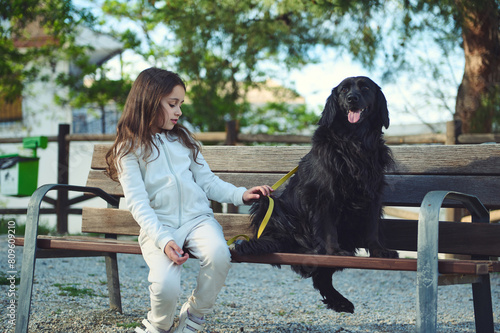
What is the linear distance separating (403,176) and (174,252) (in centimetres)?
137

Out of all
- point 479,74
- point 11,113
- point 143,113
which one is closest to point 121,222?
point 143,113

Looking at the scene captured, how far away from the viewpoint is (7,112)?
15.7 metres

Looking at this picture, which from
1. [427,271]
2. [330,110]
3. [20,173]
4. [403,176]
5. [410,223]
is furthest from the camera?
[20,173]

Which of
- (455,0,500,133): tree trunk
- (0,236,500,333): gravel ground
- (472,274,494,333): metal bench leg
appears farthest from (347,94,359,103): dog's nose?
(455,0,500,133): tree trunk

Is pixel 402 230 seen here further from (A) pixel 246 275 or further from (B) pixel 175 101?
(A) pixel 246 275

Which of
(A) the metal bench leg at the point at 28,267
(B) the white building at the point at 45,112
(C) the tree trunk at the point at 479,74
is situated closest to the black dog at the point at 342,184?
(A) the metal bench leg at the point at 28,267

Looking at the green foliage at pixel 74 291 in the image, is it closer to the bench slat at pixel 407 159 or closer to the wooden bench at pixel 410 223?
the wooden bench at pixel 410 223

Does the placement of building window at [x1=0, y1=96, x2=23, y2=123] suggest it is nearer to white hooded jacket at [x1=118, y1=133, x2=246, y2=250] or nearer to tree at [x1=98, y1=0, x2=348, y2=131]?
tree at [x1=98, y1=0, x2=348, y2=131]

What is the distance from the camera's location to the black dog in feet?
8.08

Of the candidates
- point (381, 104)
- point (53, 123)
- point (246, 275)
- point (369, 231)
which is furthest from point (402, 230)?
point (53, 123)

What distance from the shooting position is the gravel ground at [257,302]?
10.2ft

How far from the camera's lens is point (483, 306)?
2316mm

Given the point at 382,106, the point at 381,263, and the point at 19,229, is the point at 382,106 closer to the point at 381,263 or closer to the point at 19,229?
the point at 381,263

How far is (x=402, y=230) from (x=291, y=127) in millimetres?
10067
